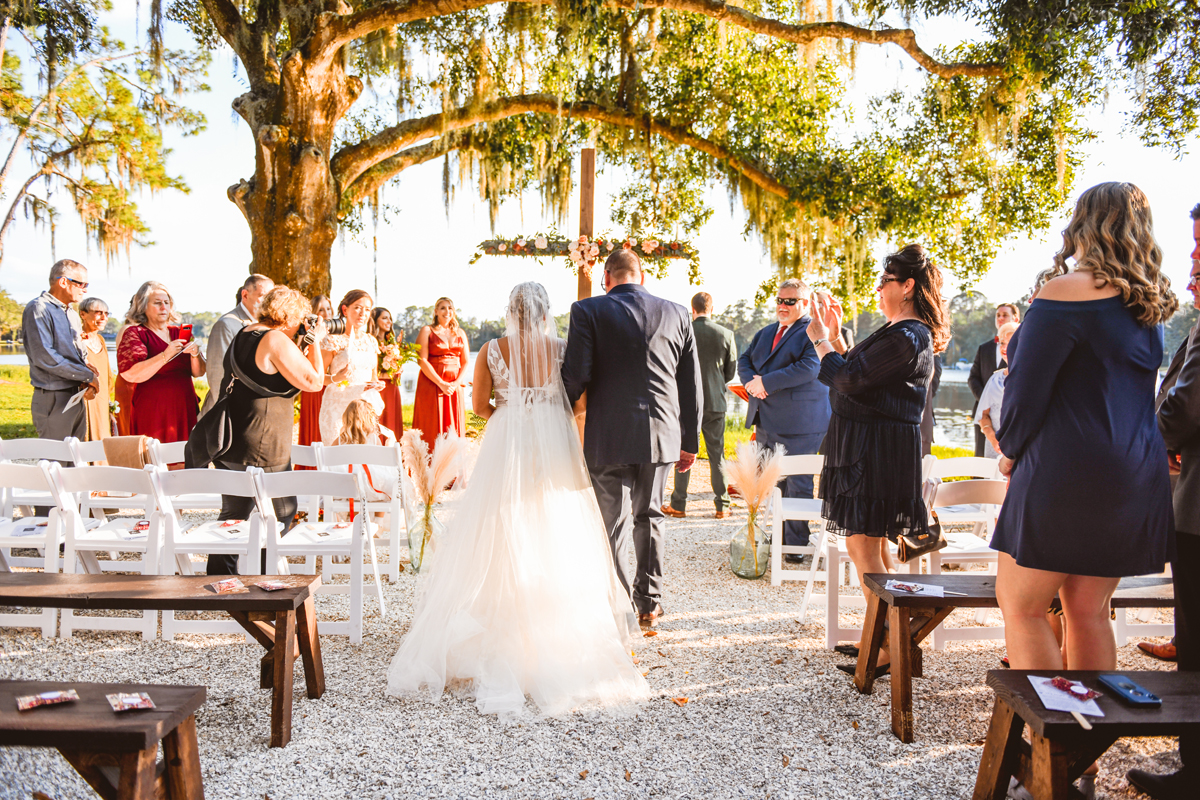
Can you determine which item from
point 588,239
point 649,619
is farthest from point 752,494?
point 588,239

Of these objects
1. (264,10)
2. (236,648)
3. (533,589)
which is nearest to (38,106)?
(264,10)

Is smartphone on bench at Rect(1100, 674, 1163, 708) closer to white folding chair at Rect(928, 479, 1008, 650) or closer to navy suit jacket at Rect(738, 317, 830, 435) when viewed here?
white folding chair at Rect(928, 479, 1008, 650)

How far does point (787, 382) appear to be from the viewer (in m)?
5.12

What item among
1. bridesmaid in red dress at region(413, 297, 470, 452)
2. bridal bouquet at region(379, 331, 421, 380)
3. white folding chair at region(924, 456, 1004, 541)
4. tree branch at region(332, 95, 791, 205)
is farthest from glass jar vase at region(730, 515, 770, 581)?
tree branch at region(332, 95, 791, 205)

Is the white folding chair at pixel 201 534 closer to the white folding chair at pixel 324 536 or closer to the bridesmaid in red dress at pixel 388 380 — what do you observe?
the white folding chair at pixel 324 536

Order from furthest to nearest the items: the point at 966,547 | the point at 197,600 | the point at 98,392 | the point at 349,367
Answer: the point at 98,392 < the point at 349,367 < the point at 966,547 < the point at 197,600

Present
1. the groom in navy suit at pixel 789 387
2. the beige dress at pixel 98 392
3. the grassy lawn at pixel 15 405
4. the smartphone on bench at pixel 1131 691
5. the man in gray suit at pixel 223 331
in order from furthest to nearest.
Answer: the grassy lawn at pixel 15 405 → the beige dress at pixel 98 392 → the man in gray suit at pixel 223 331 → the groom in navy suit at pixel 789 387 → the smartphone on bench at pixel 1131 691

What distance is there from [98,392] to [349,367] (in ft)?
7.24

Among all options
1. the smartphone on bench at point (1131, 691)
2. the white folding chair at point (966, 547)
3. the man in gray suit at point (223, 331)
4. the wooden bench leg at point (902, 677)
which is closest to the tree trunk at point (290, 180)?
the man in gray suit at point (223, 331)

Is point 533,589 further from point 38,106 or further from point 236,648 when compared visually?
point 38,106

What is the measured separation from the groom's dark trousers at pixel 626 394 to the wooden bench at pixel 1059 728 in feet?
6.33

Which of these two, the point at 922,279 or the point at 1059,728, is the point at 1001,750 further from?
the point at 922,279

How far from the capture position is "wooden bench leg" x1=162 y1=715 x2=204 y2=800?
6.26 feet

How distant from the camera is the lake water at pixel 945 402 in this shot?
873cm
